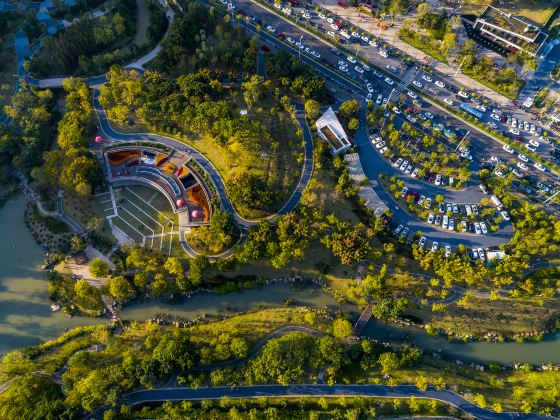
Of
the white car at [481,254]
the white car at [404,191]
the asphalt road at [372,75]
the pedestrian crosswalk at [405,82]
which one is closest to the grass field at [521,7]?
the pedestrian crosswalk at [405,82]

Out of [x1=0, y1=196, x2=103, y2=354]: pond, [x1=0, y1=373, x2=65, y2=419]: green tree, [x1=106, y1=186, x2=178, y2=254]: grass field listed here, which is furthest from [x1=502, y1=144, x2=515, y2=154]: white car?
[x1=0, y1=373, x2=65, y2=419]: green tree

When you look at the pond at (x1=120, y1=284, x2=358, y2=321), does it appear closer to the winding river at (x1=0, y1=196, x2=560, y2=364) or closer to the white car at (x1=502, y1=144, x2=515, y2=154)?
the winding river at (x1=0, y1=196, x2=560, y2=364)

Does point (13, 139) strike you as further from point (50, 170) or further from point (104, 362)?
point (104, 362)

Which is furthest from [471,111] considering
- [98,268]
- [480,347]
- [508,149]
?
[98,268]

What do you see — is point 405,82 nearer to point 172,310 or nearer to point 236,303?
point 236,303

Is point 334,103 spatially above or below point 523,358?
above

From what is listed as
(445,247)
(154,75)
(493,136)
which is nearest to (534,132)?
(493,136)
